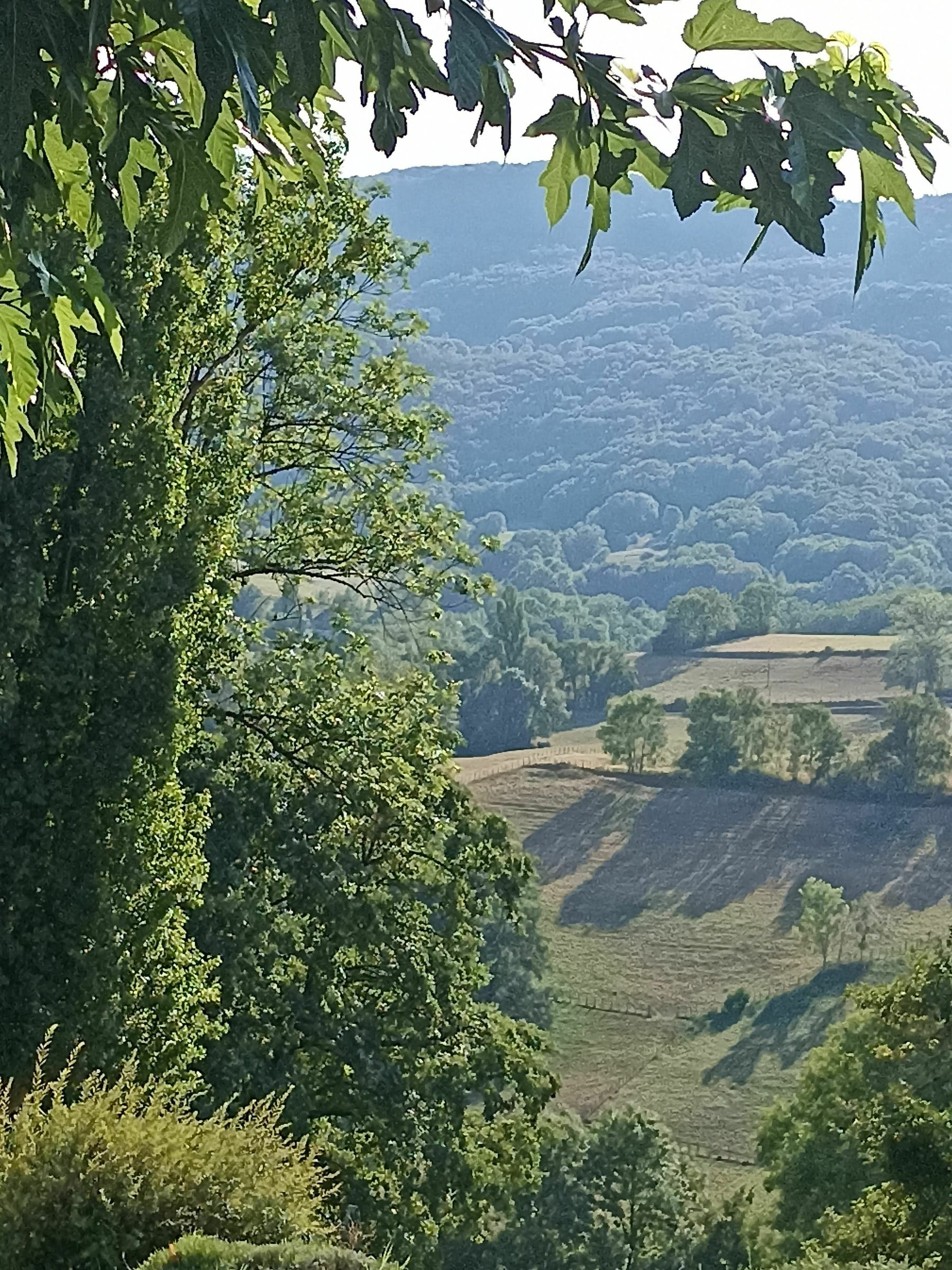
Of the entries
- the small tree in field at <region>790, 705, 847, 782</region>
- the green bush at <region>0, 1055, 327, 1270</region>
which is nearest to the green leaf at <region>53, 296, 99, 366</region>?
the green bush at <region>0, 1055, 327, 1270</region>

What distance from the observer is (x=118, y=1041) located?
908cm

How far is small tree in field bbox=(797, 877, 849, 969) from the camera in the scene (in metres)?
73.9

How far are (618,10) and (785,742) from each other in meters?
98.1

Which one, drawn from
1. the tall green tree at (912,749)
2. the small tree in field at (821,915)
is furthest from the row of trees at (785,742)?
the small tree in field at (821,915)

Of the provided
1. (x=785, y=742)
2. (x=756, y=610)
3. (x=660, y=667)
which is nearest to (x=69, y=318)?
(x=785, y=742)

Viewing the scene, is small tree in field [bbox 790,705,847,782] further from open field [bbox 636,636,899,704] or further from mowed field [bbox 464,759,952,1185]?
open field [bbox 636,636,899,704]

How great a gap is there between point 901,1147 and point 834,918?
2502 inches

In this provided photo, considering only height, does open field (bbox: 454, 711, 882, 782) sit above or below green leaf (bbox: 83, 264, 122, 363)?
below

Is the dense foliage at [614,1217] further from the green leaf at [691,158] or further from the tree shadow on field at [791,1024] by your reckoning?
the green leaf at [691,158]

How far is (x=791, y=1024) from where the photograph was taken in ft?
223

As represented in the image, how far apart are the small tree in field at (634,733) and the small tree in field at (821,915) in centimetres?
2431

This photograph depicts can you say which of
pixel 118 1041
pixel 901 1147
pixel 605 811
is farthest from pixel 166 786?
pixel 605 811

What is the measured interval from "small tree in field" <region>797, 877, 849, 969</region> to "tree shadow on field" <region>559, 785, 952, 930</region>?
13.4 feet

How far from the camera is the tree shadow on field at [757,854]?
81.8 m
